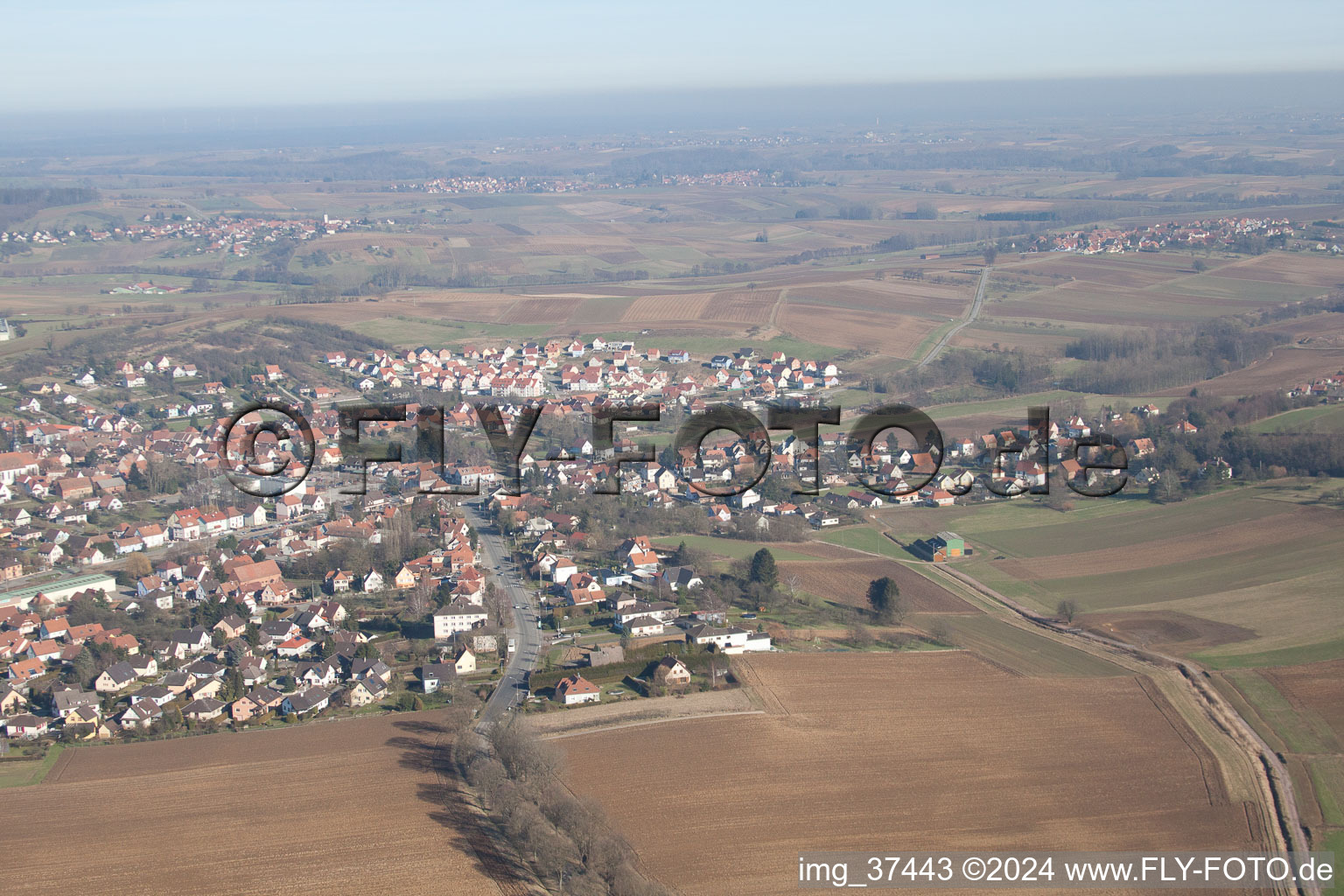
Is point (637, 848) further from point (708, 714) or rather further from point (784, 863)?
point (708, 714)

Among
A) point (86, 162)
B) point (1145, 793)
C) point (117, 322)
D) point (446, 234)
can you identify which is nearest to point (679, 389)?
point (117, 322)

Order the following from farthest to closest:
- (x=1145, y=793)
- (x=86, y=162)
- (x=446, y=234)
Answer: (x=86, y=162)
(x=446, y=234)
(x=1145, y=793)

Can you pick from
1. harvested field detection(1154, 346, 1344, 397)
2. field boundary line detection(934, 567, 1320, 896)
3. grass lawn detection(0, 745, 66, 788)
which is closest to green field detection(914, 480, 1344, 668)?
field boundary line detection(934, 567, 1320, 896)

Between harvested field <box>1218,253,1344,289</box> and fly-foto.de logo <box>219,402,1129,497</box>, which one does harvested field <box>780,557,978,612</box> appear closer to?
fly-foto.de logo <box>219,402,1129,497</box>

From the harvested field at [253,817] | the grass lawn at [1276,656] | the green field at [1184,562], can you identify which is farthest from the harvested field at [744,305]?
the harvested field at [253,817]

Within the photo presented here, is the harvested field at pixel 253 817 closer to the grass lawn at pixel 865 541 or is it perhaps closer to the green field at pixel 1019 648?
the green field at pixel 1019 648

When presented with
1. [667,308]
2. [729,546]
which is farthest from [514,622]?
[667,308]

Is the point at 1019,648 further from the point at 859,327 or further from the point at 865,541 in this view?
the point at 859,327
